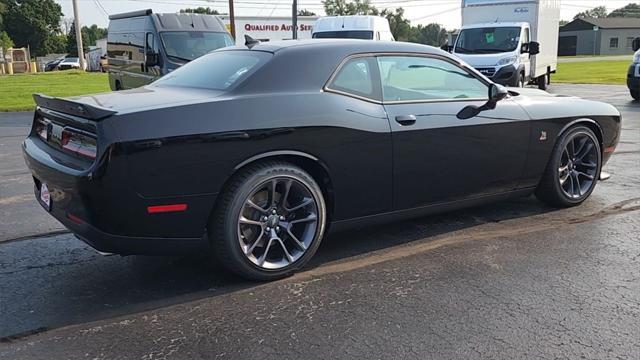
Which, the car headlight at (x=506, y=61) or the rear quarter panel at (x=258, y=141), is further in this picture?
the car headlight at (x=506, y=61)

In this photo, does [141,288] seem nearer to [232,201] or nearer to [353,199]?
[232,201]

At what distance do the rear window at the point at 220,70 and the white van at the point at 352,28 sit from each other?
13836 millimetres

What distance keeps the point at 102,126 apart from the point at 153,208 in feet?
1.78

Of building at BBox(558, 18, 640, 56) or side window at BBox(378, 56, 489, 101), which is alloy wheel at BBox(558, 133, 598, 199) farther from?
building at BBox(558, 18, 640, 56)

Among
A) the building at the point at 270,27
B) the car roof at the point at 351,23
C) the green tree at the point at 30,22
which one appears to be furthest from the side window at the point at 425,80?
the green tree at the point at 30,22

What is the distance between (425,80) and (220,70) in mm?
1585

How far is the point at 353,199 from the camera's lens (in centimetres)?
425

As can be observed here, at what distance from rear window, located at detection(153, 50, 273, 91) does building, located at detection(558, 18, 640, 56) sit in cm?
9003

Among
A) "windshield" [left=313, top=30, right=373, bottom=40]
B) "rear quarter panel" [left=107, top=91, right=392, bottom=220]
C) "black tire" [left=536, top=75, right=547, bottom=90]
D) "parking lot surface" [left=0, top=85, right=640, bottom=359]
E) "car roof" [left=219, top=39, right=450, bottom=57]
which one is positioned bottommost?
"parking lot surface" [left=0, top=85, right=640, bottom=359]

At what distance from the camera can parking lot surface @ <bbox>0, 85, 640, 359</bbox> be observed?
3096mm

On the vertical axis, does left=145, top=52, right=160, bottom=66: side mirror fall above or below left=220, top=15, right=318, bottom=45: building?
below

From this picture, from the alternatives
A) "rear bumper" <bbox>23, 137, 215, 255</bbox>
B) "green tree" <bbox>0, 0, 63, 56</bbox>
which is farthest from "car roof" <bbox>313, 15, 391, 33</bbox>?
"green tree" <bbox>0, 0, 63, 56</bbox>

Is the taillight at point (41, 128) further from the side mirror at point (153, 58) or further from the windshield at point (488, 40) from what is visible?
the windshield at point (488, 40)

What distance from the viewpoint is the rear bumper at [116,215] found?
11.1 ft
